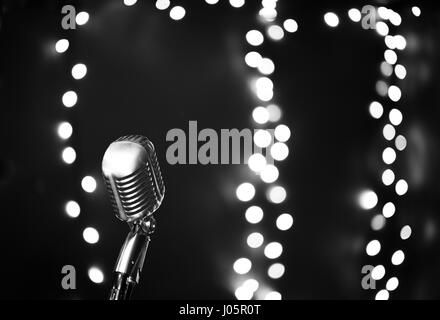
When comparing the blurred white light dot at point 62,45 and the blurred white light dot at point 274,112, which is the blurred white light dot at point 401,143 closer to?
the blurred white light dot at point 274,112

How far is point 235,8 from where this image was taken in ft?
3.20

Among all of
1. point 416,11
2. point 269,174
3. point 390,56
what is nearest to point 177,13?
point 269,174

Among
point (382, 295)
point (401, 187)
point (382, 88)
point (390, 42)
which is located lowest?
point (382, 295)

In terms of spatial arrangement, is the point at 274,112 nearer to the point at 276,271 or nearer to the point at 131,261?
the point at 276,271

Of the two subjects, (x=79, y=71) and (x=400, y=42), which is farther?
(x=400, y=42)

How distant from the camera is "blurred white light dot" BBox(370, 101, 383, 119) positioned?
1.02 meters

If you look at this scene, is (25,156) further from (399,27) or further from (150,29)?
(399,27)

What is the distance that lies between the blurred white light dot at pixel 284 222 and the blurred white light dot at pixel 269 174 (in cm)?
8

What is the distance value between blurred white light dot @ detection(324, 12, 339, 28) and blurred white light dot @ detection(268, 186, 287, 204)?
379mm

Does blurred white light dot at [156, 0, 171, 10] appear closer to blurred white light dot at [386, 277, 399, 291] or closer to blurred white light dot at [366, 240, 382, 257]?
blurred white light dot at [366, 240, 382, 257]

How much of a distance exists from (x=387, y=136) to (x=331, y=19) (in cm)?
29

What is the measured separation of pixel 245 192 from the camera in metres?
0.96
